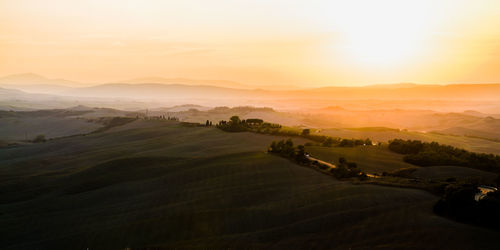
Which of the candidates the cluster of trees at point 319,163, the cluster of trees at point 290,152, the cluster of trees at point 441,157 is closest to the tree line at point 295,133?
the cluster of trees at point 441,157

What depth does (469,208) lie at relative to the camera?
33.8 metres

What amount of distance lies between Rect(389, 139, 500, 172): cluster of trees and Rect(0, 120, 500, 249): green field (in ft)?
22.2

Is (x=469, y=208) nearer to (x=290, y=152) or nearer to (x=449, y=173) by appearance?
(x=449, y=173)

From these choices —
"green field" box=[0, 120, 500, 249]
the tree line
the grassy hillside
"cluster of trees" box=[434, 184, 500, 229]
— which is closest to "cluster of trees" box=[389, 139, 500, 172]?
"green field" box=[0, 120, 500, 249]

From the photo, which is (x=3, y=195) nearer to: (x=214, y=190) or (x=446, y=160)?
(x=214, y=190)

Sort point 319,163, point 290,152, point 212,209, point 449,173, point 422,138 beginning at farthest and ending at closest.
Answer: point 422,138 → point 290,152 → point 319,163 → point 449,173 → point 212,209

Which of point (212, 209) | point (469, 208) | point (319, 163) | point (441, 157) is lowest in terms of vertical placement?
point (212, 209)

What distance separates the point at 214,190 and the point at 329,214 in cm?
2210

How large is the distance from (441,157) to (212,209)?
5339cm

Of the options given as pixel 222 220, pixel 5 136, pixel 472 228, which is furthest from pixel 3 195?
pixel 5 136

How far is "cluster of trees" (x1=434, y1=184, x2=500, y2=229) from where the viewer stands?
32.1 m

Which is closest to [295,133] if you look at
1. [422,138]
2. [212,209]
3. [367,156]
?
[367,156]

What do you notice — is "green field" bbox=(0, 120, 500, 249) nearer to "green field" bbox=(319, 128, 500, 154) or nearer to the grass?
the grass

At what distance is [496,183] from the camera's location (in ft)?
168
